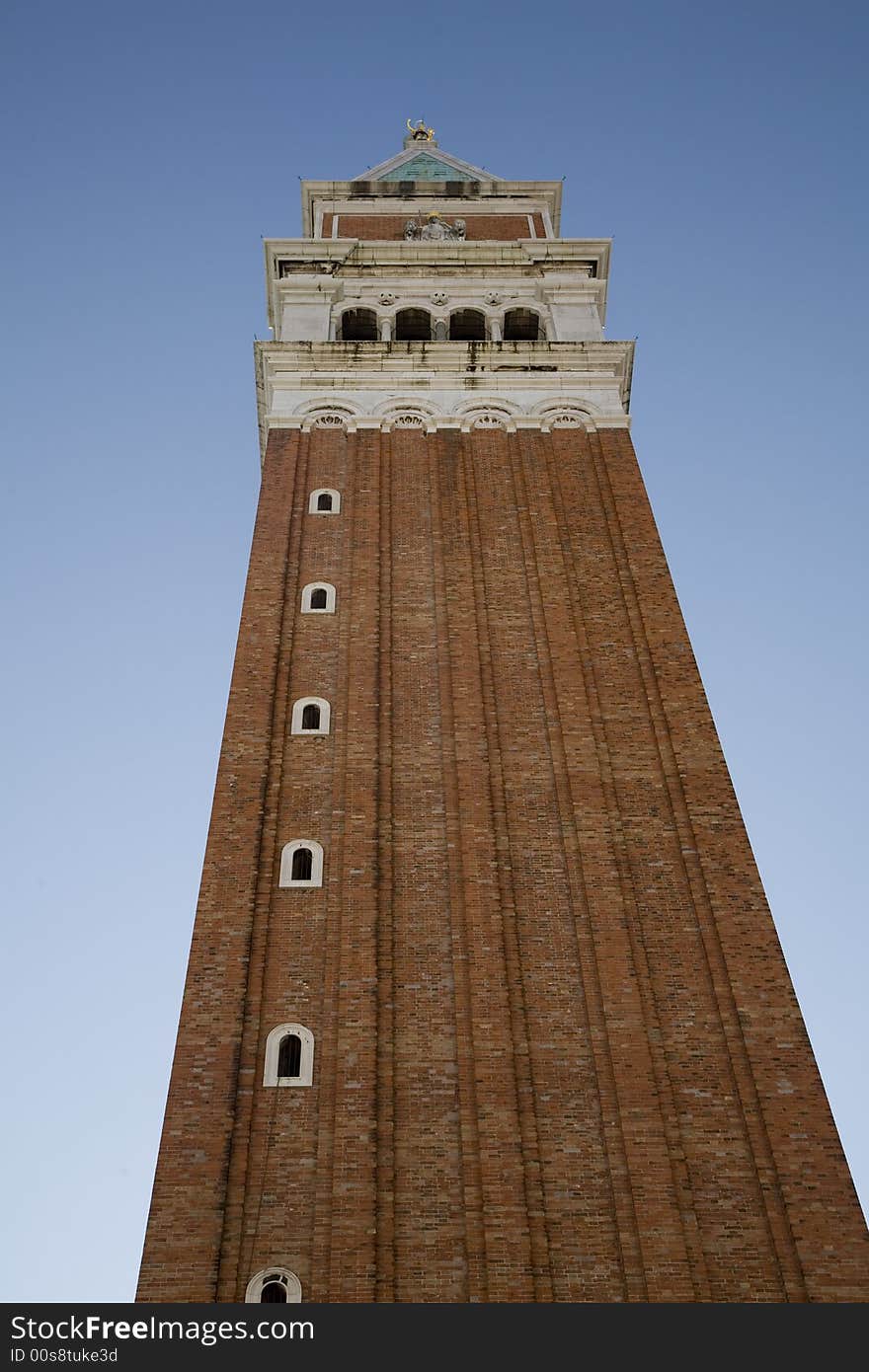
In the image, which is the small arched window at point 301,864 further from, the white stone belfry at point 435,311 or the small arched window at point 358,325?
the small arched window at point 358,325

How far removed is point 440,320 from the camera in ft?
133

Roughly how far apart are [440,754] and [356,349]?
14675 millimetres

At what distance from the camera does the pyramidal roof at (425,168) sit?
5144 cm

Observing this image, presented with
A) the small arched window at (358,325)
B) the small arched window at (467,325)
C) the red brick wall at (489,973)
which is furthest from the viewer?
the small arched window at (467,325)

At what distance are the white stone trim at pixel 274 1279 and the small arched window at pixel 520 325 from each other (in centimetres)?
2798

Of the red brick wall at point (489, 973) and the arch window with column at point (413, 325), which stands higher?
the arch window with column at point (413, 325)

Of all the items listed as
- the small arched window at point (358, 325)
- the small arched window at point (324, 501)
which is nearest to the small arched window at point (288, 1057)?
the small arched window at point (324, 501)

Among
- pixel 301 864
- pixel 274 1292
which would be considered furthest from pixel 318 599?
pixel 274 1292

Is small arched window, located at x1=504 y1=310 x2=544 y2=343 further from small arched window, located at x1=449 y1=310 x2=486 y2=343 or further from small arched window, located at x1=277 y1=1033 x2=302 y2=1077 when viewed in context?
small arched window, located at x1=277 y1=1033 x2=302 y2=1077

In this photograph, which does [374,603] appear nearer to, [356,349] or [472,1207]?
[356,349]

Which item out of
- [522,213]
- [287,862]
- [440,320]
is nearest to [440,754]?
[287,862]

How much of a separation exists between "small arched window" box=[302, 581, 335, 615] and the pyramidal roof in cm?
2444

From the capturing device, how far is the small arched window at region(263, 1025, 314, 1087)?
66.8 feet

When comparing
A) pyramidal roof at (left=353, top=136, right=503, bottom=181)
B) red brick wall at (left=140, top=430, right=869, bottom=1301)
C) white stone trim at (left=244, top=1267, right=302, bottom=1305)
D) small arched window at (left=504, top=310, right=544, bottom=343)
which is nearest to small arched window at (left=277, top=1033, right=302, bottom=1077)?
red brick wall at (left=140, top=430, right=869, bottom=1301)
